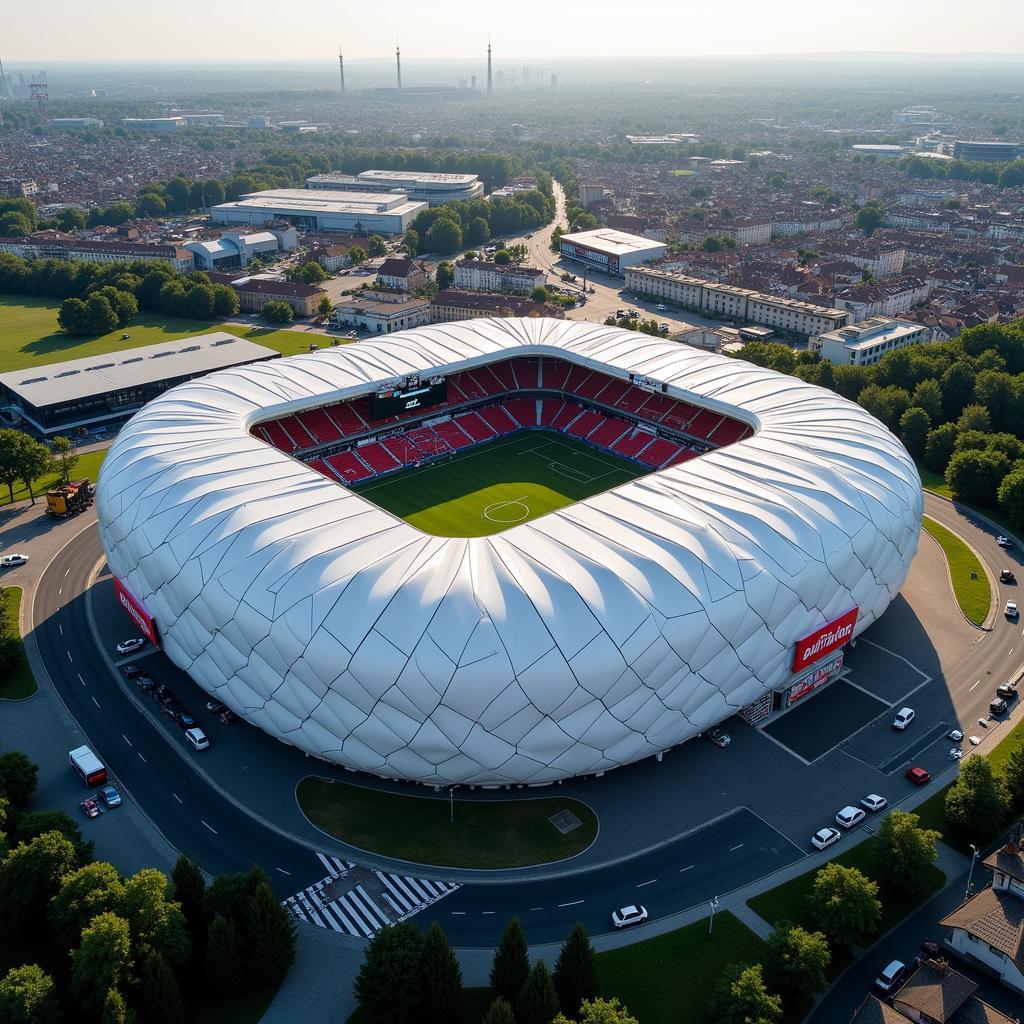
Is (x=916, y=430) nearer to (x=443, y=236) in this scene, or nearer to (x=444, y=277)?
(x=444, y=277)

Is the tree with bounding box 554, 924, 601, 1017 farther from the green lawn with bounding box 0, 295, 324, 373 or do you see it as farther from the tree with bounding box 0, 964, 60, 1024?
the green lawn with bounding box 0, 295, 324, 373

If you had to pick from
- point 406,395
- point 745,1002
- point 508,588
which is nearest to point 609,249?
point 406,395

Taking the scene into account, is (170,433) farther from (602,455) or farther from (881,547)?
(881,547)

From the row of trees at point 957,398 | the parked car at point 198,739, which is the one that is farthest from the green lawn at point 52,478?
the row of trees at point 957,398

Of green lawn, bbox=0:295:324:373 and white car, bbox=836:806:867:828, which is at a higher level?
white car, bbox=836:806:867:828

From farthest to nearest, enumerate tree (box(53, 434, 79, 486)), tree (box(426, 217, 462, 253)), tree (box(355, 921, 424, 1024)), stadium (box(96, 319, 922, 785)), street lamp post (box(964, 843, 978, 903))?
tree (box(426, 217, 462, 253)) < tree (box(53, 434, 79, 486)) < stadium (box(96, 319, 922, 785)) < street lamp post (box(964, 843, 978, 903)) < tree (box(355, 921, 424, 1024))

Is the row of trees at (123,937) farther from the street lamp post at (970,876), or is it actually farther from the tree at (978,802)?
the tree at (978,802)

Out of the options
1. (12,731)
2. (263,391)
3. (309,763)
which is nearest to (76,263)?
(263,391)

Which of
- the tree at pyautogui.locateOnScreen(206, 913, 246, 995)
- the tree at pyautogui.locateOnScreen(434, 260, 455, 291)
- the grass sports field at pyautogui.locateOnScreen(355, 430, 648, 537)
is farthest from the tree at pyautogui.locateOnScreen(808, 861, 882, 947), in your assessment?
the tree at pyautogui.locateOnScreen(434, 260, 455, 291)
